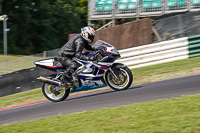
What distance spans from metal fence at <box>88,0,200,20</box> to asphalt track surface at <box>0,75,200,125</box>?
1187 centimetres

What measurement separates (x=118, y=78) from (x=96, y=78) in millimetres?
587

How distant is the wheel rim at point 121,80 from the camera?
8367 millimetres

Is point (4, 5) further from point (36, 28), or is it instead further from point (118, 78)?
point (118, 78)

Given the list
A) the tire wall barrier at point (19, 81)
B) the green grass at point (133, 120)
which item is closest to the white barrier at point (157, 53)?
the tire wall barrier at point (19, 81)

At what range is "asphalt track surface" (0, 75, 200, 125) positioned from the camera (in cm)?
736

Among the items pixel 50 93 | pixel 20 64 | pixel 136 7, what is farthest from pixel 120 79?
pixel 136 7

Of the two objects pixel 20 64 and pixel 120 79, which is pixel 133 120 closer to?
pixel 120 79

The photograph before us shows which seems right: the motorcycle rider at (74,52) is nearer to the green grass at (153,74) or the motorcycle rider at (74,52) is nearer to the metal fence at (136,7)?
the green grass at (153,74)

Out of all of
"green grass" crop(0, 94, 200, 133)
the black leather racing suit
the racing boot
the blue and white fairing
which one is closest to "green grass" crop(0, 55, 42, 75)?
the blue and white fairing

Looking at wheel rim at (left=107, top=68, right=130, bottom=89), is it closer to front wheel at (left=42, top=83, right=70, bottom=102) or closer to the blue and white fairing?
the blue and white fairing

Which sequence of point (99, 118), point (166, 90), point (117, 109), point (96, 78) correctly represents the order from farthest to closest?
1. point (96, 78)
2. point (166, 90)
3. point (117, 109)
4. point (99, 118)

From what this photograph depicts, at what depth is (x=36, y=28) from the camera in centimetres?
3203

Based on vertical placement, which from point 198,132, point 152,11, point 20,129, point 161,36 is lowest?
point 20,129

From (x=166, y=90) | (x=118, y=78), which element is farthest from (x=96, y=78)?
(x=166, y=90)
